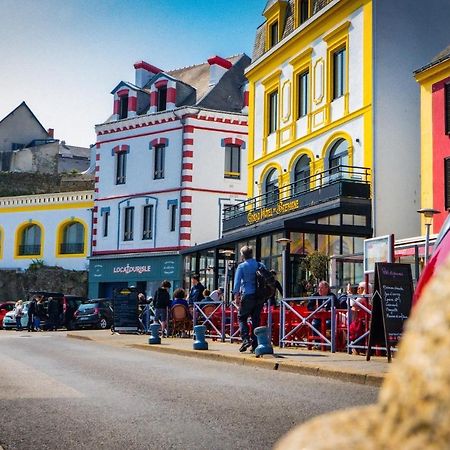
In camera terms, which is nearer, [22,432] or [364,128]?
[22,432]

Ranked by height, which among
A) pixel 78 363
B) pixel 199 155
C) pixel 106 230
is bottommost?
pixel 78 363

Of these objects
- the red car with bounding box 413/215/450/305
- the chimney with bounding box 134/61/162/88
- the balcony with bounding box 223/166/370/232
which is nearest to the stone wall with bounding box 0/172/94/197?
the chimney with bounding box 134/61/162/88

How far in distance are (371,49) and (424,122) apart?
313 cm

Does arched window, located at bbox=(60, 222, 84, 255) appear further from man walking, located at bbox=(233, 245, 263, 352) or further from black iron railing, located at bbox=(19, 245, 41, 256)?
man walking, located at bbox=(233, 245, 263, 352)

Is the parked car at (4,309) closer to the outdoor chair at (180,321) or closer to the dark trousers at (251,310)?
the outdoor chair at (180,321)

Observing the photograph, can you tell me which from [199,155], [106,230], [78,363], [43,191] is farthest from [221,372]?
[43,191]

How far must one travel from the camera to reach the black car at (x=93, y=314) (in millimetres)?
33688

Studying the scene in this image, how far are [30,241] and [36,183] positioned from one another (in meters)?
8.72

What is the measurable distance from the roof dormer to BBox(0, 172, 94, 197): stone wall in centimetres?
2554

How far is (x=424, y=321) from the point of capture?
0.71m

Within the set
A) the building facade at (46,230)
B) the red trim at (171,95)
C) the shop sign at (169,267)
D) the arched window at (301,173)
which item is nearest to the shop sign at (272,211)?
the arched window at (301,173)

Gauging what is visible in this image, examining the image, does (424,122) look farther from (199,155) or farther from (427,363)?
(427,363)

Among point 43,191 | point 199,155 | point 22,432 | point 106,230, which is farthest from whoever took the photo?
point 43,191

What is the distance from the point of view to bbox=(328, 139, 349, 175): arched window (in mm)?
26531
